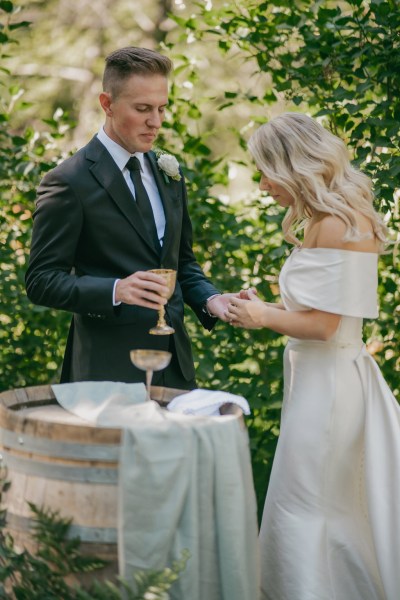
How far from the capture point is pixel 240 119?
38.3ft

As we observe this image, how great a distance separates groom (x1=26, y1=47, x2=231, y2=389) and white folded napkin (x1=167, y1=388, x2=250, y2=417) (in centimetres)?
40

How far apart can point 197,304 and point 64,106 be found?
801 cm

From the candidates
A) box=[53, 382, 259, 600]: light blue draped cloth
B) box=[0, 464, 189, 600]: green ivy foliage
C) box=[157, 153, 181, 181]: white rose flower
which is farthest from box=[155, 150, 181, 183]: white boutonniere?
box=[0, 464, 189, 600]: green ivy foliage

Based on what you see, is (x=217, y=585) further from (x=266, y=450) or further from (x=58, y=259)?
(x=266, y=450)

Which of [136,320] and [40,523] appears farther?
[136,320]

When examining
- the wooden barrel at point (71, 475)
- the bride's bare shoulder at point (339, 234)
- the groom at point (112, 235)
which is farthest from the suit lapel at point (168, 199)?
the wooden barrel at point (71, 475)

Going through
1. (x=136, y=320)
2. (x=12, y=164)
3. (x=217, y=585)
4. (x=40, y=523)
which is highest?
(x=12, y=164)

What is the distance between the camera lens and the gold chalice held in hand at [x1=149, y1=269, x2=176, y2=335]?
3.17 meters

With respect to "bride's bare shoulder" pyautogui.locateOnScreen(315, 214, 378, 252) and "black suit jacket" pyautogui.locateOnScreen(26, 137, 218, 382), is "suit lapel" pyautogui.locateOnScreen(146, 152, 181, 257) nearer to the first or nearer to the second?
"black suit jacket" pyautogui.locateOnScreen(26, 137, 218, 382)

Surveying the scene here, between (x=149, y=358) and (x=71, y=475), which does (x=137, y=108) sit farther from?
(x=71, y=475)

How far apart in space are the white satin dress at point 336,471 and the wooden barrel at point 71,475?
102cm

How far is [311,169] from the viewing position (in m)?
3.36

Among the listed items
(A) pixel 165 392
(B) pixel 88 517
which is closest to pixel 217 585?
(B) pixel 88 517

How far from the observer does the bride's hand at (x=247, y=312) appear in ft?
11.3
